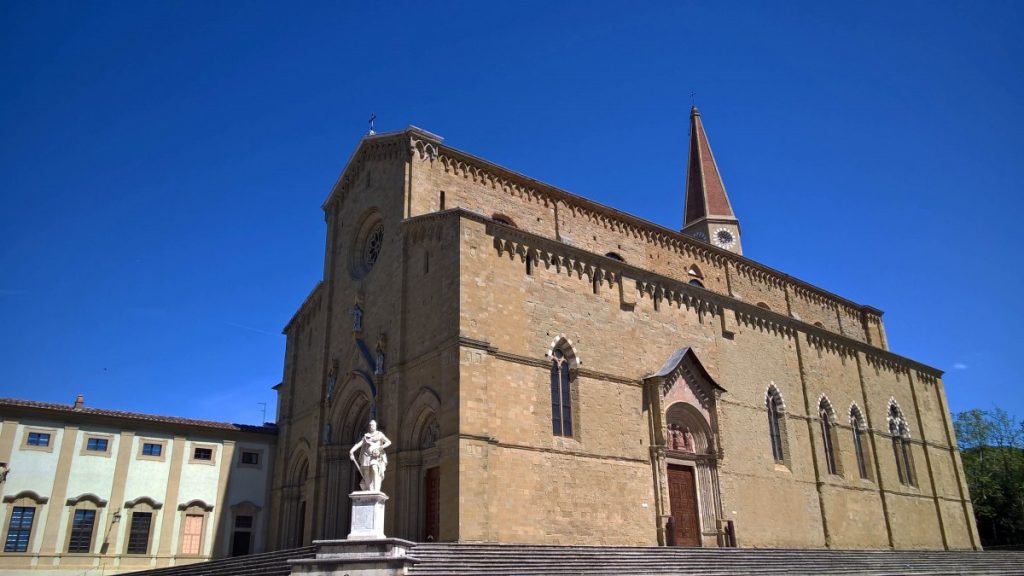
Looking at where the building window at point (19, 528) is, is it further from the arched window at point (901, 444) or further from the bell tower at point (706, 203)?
the arched window at point (901, 444)

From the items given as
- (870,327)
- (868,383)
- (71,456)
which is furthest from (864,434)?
(71,456)

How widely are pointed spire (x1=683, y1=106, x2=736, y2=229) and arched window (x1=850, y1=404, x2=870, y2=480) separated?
13507 millimetres

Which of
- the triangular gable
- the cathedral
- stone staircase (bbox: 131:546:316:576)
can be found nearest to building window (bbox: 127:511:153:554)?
the cathedral

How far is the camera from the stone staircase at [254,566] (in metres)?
16.4

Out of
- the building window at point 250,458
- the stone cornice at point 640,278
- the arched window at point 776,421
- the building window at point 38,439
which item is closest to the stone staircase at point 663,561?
the arched window at point 776,421

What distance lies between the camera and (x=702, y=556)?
63.9ft

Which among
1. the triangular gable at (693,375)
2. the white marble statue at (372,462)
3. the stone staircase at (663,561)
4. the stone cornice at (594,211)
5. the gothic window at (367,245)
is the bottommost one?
the stone staircase at (663,561)

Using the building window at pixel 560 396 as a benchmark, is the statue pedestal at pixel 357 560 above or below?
below

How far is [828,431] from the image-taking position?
1198 inches

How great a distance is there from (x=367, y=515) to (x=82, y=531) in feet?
53.5

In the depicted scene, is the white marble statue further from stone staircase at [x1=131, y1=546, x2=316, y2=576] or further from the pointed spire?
the pointed spire

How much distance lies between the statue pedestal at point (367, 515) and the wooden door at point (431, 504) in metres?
4.70

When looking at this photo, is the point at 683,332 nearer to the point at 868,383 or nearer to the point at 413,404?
the point at 413,404

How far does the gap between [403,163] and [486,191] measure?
10.2ft
